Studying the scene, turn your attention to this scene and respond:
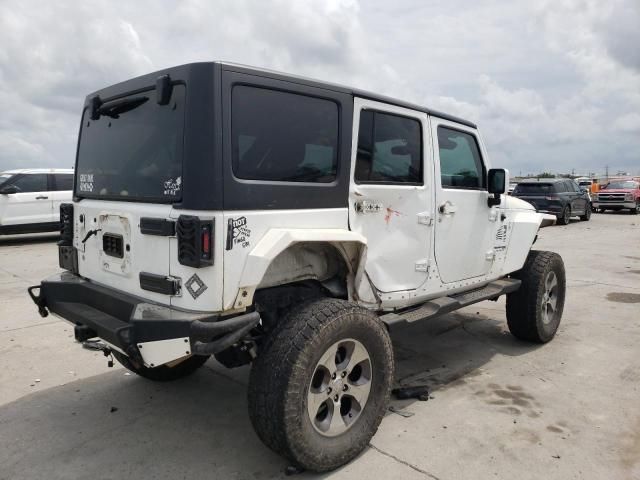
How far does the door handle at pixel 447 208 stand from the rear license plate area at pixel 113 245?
2.22 meters

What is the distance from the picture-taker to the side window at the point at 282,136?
2600 millimetres

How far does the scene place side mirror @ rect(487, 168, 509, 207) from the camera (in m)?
4.21

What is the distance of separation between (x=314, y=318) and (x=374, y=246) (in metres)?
0.80

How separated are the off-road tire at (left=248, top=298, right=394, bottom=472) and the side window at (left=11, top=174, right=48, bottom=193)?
11.8 m

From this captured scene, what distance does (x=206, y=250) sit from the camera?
95.2 inches

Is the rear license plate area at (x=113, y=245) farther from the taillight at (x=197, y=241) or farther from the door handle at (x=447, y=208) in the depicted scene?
the door handle at (x=447, y=208)

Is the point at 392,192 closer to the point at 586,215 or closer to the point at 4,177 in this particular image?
the point at 4,177

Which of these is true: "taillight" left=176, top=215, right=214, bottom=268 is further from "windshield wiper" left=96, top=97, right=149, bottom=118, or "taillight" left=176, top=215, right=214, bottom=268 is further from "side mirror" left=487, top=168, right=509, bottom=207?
"side mirror" left=487, top=168, right=509, bottom=207

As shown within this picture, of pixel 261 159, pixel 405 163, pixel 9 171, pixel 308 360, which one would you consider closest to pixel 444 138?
pixel 405 163

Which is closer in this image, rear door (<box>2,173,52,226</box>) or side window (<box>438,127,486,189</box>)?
side window (<box>438,127,486,189</box>)

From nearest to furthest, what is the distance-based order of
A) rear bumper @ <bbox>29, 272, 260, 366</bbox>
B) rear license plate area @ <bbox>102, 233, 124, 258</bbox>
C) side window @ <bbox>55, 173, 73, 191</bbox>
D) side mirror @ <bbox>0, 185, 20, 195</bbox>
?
rear bumper @ <bbox>29, 272, 260, 366</bbox>, rear license plate area @ <bbox>102, 233, 124, 258</bbox>, side mirror @ <bbox>0, 185, 20, 195</bbox>, side window @ <bbox>55, 173, 73, 191</bbox>

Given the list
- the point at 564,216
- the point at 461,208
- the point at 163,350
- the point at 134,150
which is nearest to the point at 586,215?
the point at 564,216

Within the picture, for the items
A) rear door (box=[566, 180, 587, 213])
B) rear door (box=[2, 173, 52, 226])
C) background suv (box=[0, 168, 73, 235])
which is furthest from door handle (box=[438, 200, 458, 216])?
rear door (box=[566, 180, 587, 213])

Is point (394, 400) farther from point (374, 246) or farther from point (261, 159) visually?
point (261, 159)
